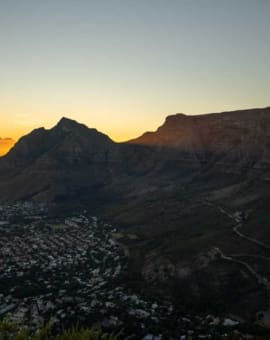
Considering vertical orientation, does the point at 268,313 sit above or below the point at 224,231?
below

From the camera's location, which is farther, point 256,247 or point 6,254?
point 6,254

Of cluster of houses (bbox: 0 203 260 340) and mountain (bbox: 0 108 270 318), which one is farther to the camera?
mountain (bbox: 0 108 270 318)

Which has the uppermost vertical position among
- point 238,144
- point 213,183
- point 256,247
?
point 238,144

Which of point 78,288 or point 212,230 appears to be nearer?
point 78,288

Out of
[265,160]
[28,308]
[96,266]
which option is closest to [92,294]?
[28,308]

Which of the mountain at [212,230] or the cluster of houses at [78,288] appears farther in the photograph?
the mountain at [212,230]

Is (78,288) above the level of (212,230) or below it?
below

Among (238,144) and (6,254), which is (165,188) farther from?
(6,254)

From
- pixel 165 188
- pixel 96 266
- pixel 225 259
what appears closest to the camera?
pixel 225 259
